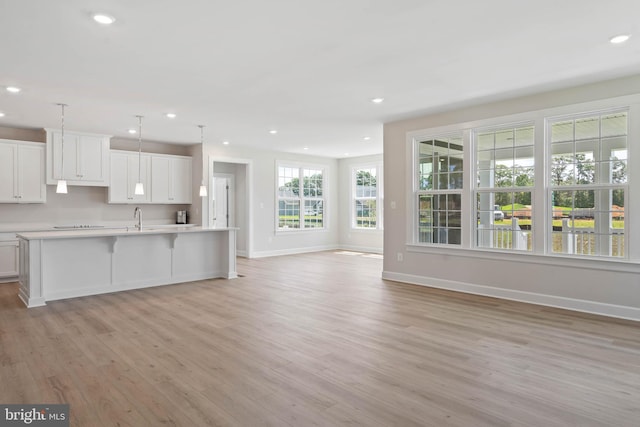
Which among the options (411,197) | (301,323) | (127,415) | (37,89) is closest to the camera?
(127,415)

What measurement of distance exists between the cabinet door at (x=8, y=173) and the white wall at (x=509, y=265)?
598 cm

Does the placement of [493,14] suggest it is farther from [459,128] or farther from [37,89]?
[37,89]

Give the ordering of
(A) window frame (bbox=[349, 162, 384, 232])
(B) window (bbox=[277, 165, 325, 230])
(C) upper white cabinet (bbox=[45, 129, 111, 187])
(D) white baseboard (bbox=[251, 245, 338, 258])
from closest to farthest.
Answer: (C) upper white cabinet (bbox=[45, 129, 111, 187]) < (D) white baseboard (bbox=[251, 245, 338, 258]) < (B) window (bbox=[277, 165, 325, 230]) < (A) window frame (bbox=[349, 162, 384, 232])

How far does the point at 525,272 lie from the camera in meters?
4.88

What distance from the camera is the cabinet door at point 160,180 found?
7.94 meters

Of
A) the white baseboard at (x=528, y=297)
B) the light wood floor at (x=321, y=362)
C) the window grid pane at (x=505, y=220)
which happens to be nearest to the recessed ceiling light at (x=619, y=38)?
the window grid pane at (x=505, y=220)

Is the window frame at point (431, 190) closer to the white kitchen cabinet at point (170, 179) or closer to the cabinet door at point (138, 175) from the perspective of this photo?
the white kitchen cabinet at point (170, 179)

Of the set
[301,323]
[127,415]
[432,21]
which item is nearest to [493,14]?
[432,21]

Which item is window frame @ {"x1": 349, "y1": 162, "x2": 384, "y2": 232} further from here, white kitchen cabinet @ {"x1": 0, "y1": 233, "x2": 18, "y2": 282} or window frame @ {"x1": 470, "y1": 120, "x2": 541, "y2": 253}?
white kitchen cabinet @ {"x1": 0, "y1": 233, "x2": 18, "y2": 282}

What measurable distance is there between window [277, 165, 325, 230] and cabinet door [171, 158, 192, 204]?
7.19ft

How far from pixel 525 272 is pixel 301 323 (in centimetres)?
290

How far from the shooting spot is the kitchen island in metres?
4.88

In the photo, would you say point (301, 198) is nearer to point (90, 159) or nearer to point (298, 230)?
point (298, 230)

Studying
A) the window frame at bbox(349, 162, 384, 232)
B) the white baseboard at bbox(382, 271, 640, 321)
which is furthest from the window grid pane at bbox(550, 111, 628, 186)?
the window frame at bbox(349, 162, 384, 232)
